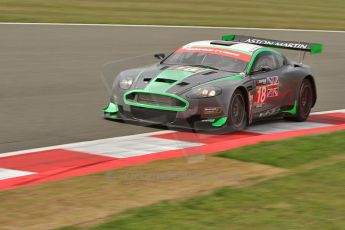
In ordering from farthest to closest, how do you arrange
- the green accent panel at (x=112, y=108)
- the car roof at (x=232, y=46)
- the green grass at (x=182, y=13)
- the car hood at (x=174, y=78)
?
the green grass at (x=182, y=13) < the car roof at (x=232, y=46) < the green accent panel at (x=112, y=108) < the car hood at (x=174, y=78)

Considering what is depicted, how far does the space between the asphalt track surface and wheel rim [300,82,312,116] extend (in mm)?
1421

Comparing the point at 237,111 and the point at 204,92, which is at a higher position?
the point at 204,92

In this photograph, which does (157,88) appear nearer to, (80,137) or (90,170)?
(80,137)

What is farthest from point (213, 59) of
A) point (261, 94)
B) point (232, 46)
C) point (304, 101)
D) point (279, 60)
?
point (304, 101)

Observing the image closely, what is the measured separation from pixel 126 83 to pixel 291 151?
9.51ft

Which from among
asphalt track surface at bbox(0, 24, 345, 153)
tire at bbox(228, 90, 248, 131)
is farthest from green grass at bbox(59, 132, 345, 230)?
asphalt track surface at bbox(0, 24, 345, 153)

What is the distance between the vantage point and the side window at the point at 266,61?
40.8 feet

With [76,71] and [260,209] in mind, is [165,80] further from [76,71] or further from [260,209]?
[76,71]

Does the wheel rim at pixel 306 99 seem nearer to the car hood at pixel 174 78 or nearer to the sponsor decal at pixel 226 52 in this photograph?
the sponsor decal at pixel 226 52

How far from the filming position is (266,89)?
1238 cm

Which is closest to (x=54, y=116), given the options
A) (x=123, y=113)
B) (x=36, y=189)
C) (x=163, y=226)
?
(x=123, y=113)

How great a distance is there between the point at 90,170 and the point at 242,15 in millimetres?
23244

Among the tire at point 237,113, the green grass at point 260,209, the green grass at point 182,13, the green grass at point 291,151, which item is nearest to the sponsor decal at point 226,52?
the tire at point 237,113

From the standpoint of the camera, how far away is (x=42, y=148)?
10.0 meters
